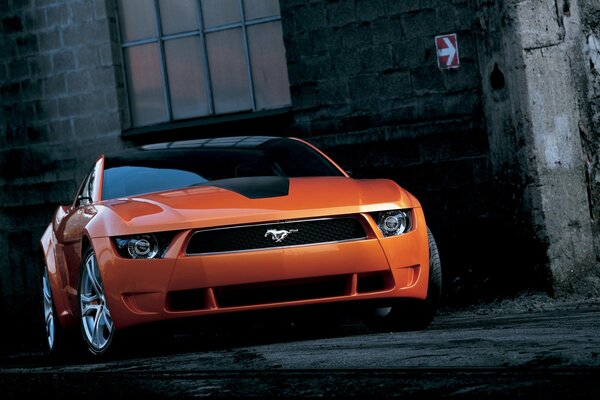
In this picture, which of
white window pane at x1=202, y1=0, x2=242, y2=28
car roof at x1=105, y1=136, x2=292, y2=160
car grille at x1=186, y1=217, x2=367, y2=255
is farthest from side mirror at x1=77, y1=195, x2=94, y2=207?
white window pane at x1=202, y1=0, x2=242, y2=28

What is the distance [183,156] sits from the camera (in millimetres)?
8164

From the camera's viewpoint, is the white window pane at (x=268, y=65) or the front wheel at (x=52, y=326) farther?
the white window pane at (x=268, y=65)

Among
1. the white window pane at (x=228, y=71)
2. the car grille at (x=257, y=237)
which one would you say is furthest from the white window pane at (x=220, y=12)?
the car grille at (x=257, y=237)

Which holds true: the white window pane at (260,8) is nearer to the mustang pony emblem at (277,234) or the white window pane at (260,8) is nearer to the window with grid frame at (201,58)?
the window with grid frame at (201,58)

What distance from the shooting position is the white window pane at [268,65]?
1291 centimetres

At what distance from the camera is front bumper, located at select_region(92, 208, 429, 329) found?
6.61 meters

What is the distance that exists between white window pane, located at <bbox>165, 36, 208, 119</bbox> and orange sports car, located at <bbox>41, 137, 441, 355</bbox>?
597 centimetres

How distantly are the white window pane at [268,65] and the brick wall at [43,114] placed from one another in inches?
59.8

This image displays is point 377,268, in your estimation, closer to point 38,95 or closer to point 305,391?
point 305,391

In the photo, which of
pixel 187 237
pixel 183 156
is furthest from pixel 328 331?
pixel 187 237

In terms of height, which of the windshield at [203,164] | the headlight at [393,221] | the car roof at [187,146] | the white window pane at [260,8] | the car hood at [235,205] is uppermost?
the white window pane at [260,8]

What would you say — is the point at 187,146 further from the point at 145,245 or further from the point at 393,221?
the point at 393,221

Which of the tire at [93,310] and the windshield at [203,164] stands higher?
the windshield at [203,164]

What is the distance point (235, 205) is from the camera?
681cm
